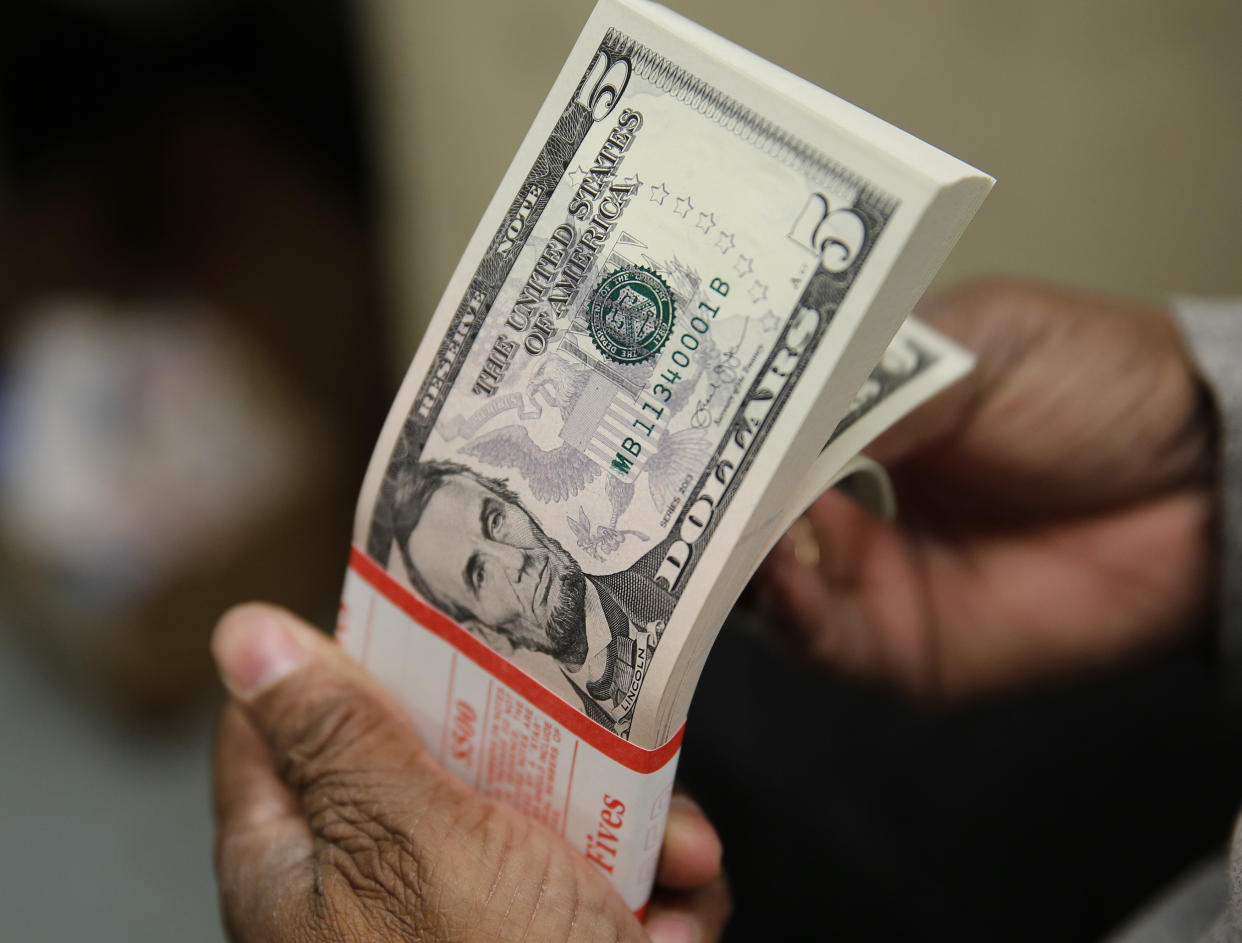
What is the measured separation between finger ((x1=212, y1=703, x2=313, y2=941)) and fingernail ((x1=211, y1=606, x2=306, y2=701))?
0.20 ft

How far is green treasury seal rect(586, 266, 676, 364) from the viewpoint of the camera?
21.3 inches

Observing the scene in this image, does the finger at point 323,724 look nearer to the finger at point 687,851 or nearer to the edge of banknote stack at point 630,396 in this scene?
the edge of banknote stack at point 630,396

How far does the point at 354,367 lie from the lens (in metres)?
1.69

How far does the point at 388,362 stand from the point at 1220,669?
133cm

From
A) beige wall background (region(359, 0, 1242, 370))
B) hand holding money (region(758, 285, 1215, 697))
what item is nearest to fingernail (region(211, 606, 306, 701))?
hand holding money (region(758, 285, 1215, 697))

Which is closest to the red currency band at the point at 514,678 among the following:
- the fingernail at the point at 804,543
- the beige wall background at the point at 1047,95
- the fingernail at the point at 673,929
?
the fingernail at the point at 673,929

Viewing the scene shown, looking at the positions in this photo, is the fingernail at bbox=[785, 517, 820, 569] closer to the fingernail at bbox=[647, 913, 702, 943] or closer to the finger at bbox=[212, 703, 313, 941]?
the fingernail at bbox=[647, 913, 702, 943]

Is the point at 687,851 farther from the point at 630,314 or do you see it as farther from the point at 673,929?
the point at 630,314

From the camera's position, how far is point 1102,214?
1164mm

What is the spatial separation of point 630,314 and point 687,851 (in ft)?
1.13

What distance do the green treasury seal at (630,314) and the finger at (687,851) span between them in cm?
30

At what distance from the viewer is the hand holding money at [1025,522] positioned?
0.89 m

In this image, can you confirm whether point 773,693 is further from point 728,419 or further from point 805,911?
point 728,419

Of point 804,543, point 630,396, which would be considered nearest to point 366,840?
point 630,396
